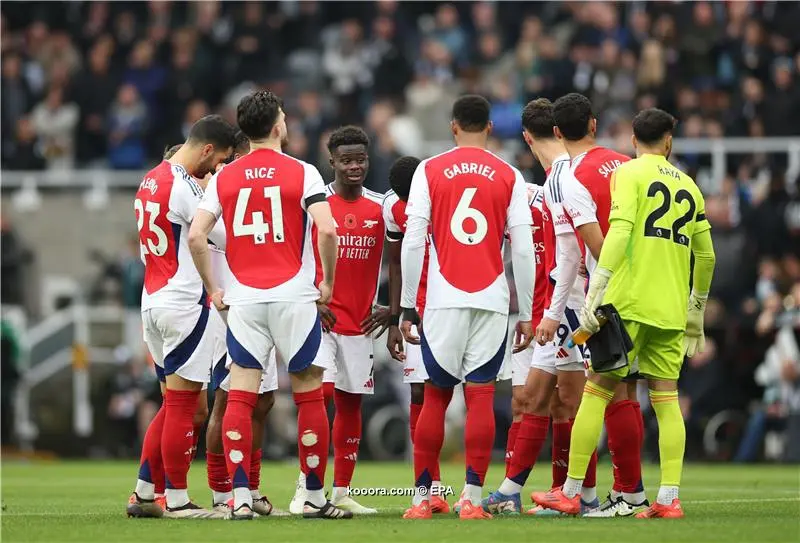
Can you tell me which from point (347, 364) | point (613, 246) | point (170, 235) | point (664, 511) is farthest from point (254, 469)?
point (613, 246)

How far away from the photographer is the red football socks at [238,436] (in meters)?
10.4

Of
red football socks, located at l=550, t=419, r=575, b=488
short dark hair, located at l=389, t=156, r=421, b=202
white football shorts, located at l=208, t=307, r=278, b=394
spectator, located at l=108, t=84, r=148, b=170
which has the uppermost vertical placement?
spectator, located at l=108, t=84, r=148, b=170

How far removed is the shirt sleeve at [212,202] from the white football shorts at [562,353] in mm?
2615

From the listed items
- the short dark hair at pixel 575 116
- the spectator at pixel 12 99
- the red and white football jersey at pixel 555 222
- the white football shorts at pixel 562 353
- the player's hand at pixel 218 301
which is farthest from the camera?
the spectator at pixel 12 99

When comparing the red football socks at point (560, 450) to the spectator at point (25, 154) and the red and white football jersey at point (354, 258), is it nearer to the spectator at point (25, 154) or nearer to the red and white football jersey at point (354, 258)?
the red and white football jersey at point (354, 258)

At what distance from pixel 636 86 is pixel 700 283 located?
13158 millimetres

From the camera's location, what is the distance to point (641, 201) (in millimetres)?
10633

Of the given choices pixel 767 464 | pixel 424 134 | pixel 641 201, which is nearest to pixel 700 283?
pixel 641 201

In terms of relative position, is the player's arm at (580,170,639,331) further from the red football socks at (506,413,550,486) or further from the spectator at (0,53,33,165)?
the spectator at (0,53,33,165)

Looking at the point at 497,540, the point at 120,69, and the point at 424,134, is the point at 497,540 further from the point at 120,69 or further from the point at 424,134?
the point at 120,69

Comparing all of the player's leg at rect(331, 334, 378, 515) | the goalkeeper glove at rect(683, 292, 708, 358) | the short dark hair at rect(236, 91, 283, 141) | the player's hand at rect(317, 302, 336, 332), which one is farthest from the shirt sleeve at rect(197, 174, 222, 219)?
the goalkeeper glove at rect(683, 292, 708, 358)

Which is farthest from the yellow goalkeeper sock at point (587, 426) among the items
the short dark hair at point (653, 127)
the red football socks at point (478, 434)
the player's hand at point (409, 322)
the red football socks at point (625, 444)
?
the short dark hair at point (653, 127)

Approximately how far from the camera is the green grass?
9.35m

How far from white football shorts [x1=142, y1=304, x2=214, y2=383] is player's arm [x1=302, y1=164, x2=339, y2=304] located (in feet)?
3.64
